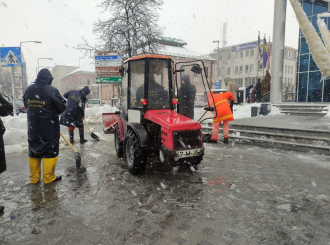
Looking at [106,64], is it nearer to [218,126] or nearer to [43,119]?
[218,126]

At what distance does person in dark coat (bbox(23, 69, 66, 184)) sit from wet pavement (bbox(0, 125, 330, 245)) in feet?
1.75

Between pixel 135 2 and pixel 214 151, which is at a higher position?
pixel 135 2

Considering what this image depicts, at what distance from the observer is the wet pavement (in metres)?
2.61

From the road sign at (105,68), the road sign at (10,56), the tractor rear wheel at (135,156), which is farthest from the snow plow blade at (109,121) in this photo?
the road sign at (105,68)

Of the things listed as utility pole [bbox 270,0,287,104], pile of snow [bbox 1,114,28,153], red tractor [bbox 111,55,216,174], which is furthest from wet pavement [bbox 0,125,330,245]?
utility pole [bbox 270,0,287,104]

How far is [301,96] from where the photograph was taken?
20141 millimetres

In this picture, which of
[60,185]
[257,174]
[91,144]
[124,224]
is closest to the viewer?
[124,224]

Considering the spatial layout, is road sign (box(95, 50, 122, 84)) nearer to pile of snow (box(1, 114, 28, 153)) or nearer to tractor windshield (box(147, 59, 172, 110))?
pile of snow (box(1, 114, 28, 153))

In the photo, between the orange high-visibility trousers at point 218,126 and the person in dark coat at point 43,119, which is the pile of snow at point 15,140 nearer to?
the person in dark coat at point 43,119

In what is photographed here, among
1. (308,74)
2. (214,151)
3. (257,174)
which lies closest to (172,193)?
(257,174)

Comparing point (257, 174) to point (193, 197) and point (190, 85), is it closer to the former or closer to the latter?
point (193, 197)

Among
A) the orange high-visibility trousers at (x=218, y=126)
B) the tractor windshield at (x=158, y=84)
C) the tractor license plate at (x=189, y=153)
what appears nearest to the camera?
the tractor license plate at (x=189, y=153)

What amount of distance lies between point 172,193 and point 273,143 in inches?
180

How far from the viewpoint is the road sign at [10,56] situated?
35.9 feet
